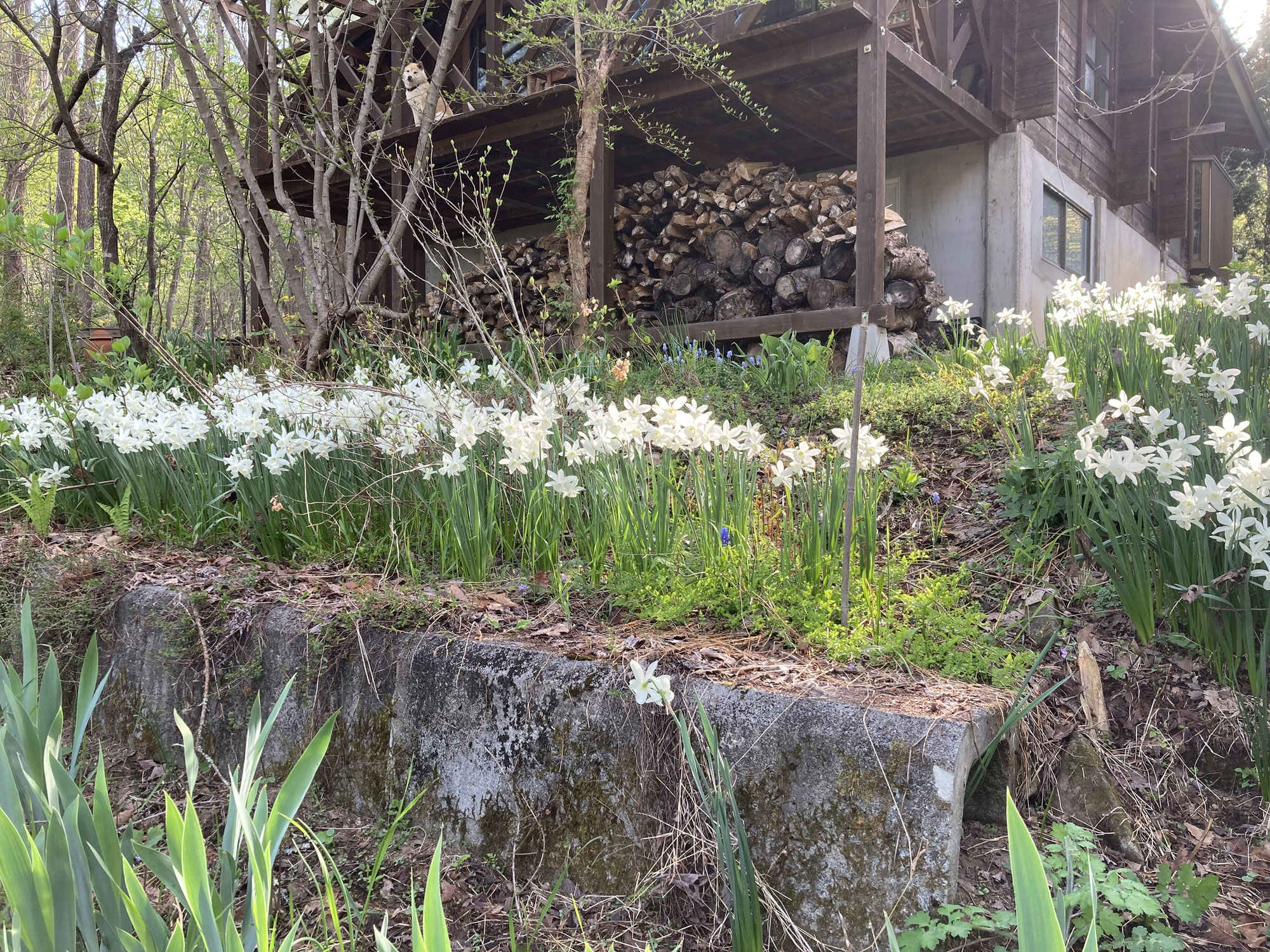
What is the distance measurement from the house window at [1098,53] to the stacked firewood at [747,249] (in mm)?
4961

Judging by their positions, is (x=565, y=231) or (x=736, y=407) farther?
(x=565, y=231)

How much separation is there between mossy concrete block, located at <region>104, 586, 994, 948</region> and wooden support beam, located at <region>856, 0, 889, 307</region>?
4.46 metres

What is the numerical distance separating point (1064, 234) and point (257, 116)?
853 centimetres

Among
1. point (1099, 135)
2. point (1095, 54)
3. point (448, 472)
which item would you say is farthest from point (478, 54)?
point (448, 472)

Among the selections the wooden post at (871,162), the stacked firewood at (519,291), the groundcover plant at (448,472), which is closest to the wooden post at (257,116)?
the groundcover plant at (448,472)

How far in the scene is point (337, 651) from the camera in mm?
2328

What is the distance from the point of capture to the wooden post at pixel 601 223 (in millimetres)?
6656

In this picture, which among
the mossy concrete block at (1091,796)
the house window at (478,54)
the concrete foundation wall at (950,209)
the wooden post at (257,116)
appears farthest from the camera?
the house window at (478,54)

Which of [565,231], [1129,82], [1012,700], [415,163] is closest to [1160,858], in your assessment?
[1012,700]

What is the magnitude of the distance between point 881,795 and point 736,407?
2924 millimetres

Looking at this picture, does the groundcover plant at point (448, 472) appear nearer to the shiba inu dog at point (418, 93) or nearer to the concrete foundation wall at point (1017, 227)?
the shiba inu dog at point (418, 93)

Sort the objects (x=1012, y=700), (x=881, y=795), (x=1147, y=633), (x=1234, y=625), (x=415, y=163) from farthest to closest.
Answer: (x=415, y=163)
(x=1147, y=633)
(x=1234, y=625)
(x=1012, y=700)
(x=881, y=795)

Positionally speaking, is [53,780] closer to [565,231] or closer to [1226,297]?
[1226,297]

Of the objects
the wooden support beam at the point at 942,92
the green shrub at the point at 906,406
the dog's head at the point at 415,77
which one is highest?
the dog's head at the point at 415,77
